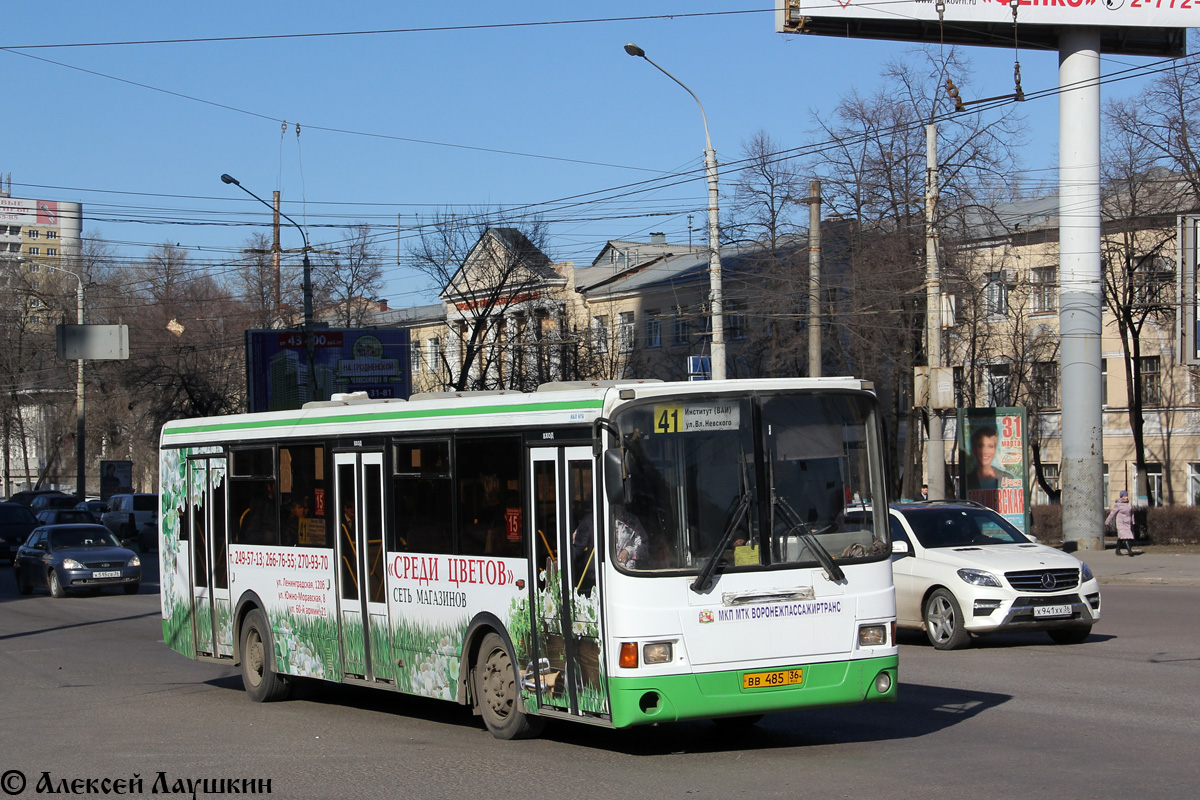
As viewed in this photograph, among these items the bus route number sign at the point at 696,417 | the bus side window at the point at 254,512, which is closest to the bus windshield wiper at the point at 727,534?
the bus route number sign at the point at 696,417

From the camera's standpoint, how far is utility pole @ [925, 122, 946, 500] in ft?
86.8

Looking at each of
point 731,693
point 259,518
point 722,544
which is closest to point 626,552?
point 722,544

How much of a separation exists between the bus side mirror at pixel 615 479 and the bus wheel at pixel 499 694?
1681 mm

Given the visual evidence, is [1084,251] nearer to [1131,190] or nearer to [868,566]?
[1131,190]

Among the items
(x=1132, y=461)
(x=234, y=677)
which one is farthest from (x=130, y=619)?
(x=1132, y=461)

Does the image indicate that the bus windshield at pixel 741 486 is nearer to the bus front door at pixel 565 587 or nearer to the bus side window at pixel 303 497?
the bus front door at pixel 565 587

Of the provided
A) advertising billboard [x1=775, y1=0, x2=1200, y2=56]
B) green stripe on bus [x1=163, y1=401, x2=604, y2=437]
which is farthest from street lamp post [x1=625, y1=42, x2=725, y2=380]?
green stripe on bus [x1=163, y1=401, x2=604, y2=437]

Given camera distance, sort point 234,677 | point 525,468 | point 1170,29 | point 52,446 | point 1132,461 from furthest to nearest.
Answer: point 52,446
point 1132,461
point 1170,29
point 234,677
point 525,468

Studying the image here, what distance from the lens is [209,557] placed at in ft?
43.1

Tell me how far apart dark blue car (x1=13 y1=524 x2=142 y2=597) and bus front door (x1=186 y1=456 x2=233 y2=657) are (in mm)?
15672

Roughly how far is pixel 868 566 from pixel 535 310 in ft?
163

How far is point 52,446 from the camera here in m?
78.2

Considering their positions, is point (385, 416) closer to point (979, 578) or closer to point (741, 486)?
point (741, 486)

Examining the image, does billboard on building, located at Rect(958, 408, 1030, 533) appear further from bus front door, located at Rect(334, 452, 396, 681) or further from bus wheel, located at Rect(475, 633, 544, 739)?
bus wheel, located at Rect(475, 633, 544, 739)
